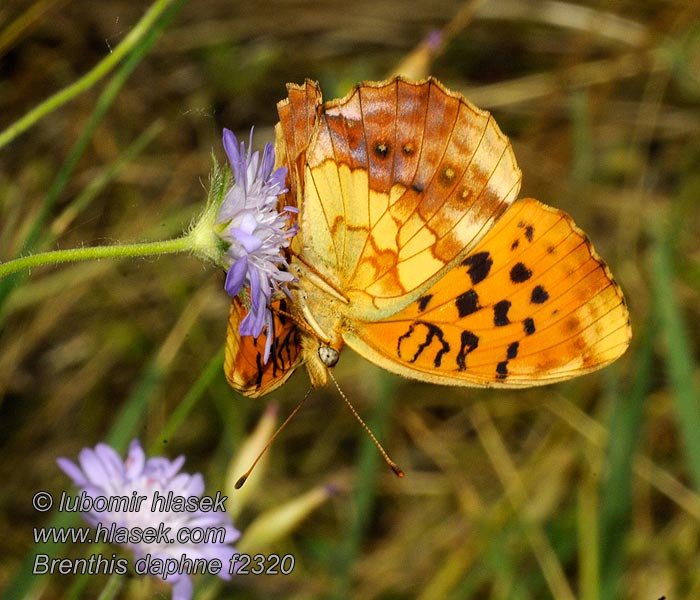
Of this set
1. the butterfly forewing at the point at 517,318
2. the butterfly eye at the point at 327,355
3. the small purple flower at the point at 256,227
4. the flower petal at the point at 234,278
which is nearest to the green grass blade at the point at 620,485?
the butterfly forewing at the point at 517,318

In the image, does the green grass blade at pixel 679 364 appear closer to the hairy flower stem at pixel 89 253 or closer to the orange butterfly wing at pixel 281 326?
the orange butterfly wing at pixel 281 326

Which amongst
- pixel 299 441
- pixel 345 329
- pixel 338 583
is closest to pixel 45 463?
pixel 299 441

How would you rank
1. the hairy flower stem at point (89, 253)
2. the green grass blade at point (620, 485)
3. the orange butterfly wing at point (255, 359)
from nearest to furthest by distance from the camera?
the hairy flower stem at point (89, 253) < the orange butterfly wing at point (255, 359) < the green grass blade at point (620, 485)

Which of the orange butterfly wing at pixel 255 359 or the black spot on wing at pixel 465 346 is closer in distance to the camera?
the orange butterfly wing at pixel 255 359

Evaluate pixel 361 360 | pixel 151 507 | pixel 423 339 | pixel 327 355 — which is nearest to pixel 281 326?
pixel 327 355

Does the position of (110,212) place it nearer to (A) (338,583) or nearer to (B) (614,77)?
(A) (338,583)

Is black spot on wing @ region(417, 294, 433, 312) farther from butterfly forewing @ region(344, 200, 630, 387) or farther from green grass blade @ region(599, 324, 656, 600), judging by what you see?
green grass blade @ region(599, 324, 656, 600)
